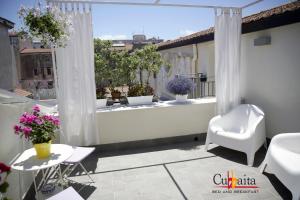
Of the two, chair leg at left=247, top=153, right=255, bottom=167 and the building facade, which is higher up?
the building facade

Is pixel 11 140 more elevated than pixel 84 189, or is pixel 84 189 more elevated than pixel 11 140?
pixel 11 140

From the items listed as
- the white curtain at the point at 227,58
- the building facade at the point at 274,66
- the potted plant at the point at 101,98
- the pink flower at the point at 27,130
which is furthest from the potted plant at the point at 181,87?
the pink flower at the point at 27,130

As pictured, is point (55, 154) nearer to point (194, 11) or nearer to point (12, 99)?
point (12, 99)

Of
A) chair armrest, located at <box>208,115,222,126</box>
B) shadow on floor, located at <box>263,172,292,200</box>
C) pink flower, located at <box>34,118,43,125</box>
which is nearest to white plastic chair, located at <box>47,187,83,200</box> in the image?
pink flower, located at <box>34,118,43,125</box>

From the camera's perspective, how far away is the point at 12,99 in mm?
2850

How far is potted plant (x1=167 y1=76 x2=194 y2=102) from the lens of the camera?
201 inches

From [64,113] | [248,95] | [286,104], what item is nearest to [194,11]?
[248,95]

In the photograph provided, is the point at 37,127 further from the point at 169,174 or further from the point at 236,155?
the point at 236,155

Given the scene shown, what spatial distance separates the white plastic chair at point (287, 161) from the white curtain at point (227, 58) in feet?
5.81

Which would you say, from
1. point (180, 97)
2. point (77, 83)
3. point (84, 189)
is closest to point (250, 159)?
point (180, 97)

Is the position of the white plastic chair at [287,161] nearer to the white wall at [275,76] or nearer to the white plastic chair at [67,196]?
the white wall at [275,76]

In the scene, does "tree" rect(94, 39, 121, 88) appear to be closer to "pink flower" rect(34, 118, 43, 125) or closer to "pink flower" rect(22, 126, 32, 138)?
"pink flower" rect(34, 118, 43, 125)

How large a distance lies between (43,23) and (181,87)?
3.02 metres

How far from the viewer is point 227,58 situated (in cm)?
489
